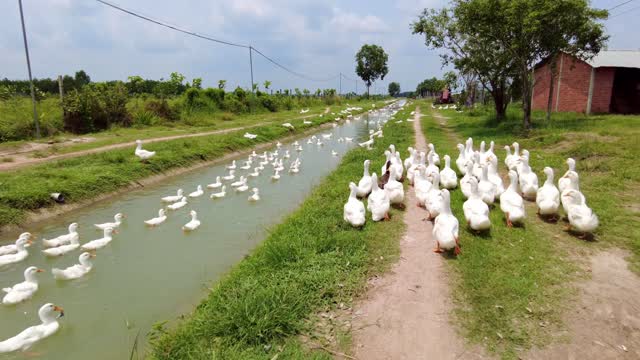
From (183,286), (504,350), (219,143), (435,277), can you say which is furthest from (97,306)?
(219,143)

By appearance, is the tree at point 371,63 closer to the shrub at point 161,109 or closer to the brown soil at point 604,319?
the shrub at point 161,109

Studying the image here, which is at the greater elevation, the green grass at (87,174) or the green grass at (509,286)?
the green grass at (87,174)

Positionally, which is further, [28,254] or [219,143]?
[219,143]

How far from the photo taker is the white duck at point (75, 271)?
624cm

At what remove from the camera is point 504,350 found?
3824 mm

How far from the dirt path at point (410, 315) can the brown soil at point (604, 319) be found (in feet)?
2.76

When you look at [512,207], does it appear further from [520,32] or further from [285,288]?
[520,32]

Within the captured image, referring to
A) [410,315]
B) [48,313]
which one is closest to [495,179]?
[410,315]

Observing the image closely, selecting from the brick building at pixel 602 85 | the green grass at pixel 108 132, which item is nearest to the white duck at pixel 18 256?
the green grass at pixel 108 132

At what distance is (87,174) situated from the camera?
36.2 ft

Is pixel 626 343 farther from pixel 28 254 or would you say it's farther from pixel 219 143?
pixel 219 143

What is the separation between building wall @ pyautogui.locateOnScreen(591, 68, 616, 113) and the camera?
2103 cm

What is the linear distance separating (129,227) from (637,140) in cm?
1412

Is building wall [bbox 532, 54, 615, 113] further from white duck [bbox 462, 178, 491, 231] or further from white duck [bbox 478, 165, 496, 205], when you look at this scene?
white duck [bbox 462, 178, 491, 231]
